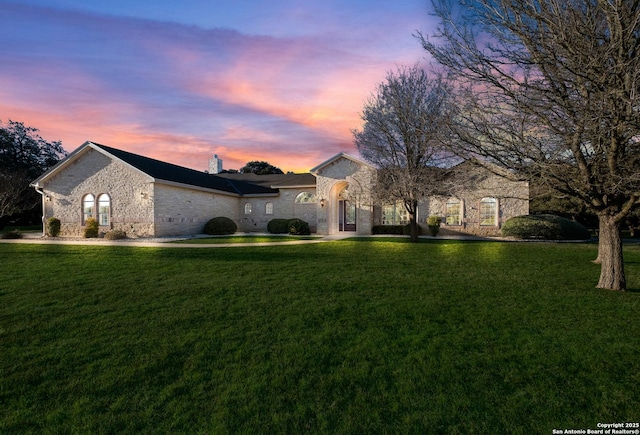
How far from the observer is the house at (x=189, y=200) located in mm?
19531

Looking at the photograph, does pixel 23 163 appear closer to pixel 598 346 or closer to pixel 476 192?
pixel 476 192

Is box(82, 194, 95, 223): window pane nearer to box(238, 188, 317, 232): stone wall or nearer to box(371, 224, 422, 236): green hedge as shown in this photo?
box(238, 188, 317, 232): stone wall

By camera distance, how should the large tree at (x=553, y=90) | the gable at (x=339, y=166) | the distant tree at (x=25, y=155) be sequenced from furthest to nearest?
the distant tree at (x=25, y=155), the gable at (x=339, y=166), the large tree at (x=553, y=90)

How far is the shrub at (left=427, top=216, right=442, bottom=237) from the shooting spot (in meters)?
21.4

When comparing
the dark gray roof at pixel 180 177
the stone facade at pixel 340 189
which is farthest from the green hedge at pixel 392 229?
the dark gray roof at pixel 180 177

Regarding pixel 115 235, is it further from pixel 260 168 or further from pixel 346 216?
pixel 260 168

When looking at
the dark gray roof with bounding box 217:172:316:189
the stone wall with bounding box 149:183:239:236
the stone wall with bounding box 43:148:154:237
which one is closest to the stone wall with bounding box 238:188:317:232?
the dark gray roof with bounding box 217:172:316:189

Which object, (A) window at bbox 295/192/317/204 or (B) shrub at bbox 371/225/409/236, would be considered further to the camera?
(A) window at bbox 295/192/317/204

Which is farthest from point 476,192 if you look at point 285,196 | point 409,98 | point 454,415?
point 454,415

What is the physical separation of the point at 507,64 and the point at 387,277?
212 inches

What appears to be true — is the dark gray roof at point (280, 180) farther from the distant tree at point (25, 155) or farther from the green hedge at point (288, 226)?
the distant tree at point (25, 155)

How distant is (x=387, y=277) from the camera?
829cm

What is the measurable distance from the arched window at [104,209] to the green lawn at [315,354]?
13.5 m

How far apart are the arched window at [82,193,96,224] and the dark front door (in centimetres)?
1664
